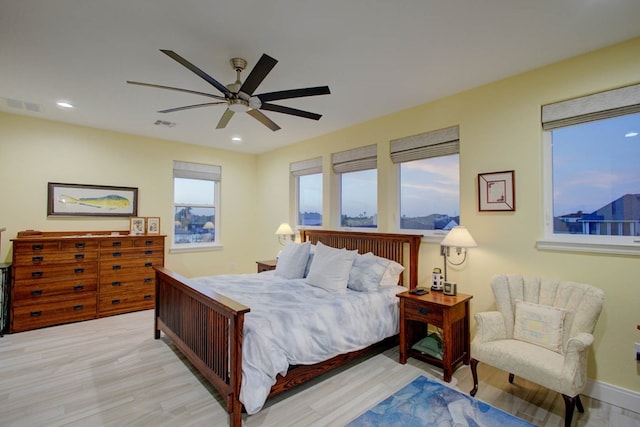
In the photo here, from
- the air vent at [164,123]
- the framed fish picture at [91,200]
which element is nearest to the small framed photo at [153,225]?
the framed fish picture at [91,200]

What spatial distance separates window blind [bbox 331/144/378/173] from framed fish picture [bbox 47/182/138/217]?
10.4 feet

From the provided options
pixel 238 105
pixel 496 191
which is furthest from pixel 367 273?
pixel 238 105

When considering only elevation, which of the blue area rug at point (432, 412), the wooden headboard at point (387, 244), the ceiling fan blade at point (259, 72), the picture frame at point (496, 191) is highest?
the ceiling fan blade at point (259, 72)

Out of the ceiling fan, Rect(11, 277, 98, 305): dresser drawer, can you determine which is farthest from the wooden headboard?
Rect(11, 277, 98, 305): dresser drawer

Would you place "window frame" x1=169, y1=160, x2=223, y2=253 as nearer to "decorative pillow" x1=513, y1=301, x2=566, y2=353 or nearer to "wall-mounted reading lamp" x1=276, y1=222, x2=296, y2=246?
"wall-mounted reading lamp" x1=276, y1=222, x2=296, y2=246

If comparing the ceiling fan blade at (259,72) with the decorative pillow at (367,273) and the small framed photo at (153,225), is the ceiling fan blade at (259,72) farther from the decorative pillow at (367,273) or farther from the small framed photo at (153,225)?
the small framed photo at (153,225)

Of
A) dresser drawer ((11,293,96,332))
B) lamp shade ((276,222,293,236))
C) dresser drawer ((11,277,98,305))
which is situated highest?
lamp shade ((276,222,293,236))

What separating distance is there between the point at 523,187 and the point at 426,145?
1.06 meters

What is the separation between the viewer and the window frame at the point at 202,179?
16.9ft

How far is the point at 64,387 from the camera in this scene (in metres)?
2.43

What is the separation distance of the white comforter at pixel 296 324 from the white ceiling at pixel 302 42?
6.65 feet

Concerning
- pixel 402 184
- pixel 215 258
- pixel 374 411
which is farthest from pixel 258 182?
pixel 374 411

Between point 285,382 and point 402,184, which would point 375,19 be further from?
point 285,382

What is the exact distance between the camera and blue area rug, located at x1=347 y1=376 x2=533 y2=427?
2.04 meters
